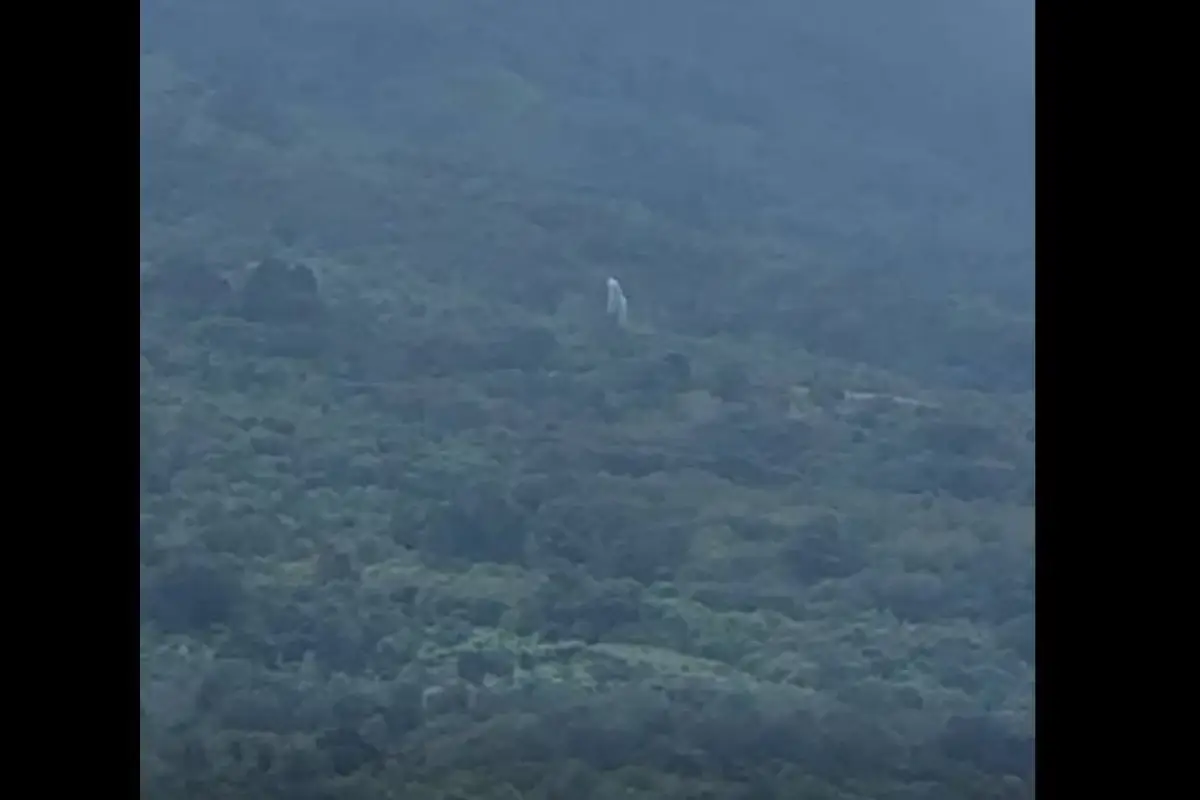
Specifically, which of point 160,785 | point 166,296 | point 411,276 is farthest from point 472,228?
point 160,785

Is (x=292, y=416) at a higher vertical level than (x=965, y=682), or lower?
higher
